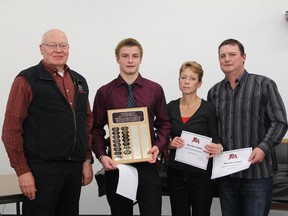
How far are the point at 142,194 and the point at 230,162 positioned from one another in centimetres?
62

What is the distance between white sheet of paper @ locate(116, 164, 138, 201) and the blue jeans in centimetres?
64

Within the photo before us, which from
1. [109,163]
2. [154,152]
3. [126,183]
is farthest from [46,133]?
[154,152]

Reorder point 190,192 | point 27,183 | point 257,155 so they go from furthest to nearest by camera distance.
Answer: point 190,192 → point 257,155 → point 27,183

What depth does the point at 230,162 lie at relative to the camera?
2.19 metres

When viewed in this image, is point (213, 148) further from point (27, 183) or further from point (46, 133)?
point (27, 183)

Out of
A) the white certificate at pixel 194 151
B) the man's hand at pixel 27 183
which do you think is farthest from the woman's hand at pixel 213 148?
the man's hand at pixel 27 183

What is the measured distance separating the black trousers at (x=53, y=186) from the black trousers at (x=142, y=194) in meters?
0.23

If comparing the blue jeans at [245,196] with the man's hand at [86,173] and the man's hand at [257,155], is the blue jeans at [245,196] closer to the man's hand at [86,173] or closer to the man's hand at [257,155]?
the man's hand at [257,155]

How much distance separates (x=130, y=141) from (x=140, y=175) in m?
0.23

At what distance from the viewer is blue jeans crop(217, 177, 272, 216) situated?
2.15m

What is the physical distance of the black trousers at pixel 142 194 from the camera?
2.17m

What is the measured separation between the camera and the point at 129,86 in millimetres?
2221

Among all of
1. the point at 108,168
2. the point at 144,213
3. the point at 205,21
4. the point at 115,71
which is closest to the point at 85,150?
the point at 108,168

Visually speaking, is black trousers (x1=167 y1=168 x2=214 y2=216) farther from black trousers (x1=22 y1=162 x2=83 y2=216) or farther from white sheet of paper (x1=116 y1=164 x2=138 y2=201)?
black trousers (x1=22 y1=162 x2=83 y2=216)
